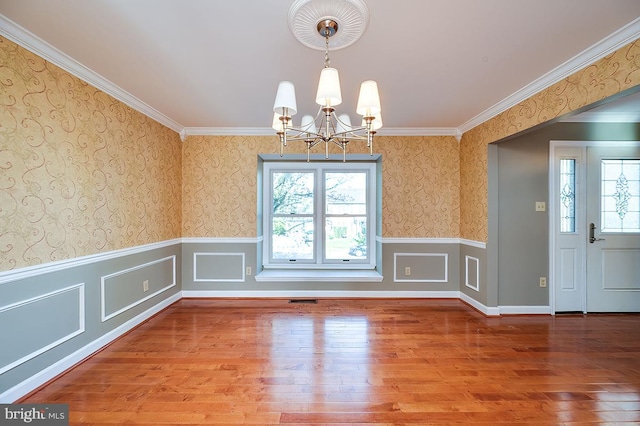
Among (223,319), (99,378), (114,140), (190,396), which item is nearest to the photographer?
(190,396)

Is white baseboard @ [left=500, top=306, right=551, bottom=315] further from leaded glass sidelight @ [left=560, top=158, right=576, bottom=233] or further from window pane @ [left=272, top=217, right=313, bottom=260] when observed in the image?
window pane @ [left=272, top=217, right=313, bottom=260]

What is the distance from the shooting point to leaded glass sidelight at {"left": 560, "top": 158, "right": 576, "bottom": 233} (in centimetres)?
337

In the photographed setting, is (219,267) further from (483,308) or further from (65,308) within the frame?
(483,308)

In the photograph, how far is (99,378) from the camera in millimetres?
2047

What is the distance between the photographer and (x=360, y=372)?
2.12 meters

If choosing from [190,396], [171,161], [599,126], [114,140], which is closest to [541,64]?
[599,126]

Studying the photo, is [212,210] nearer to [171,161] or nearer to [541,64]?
[171,161]

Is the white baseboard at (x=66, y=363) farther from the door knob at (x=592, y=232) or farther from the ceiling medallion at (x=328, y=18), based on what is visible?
the door knob at (x=592, y=232)

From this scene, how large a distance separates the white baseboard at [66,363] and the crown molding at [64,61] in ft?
7.29

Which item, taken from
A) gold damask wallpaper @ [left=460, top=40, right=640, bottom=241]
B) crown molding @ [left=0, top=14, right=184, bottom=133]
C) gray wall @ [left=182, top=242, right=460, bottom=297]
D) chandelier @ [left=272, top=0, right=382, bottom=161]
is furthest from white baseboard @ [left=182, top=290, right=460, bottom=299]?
chandelier @ [left=272, top=0, right=382, bottom=161]

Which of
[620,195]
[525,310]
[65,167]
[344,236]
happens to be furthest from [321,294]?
[620,195]

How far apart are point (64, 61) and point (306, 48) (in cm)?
182

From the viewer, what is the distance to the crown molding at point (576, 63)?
1.73m

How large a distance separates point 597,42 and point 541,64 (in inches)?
12.5
